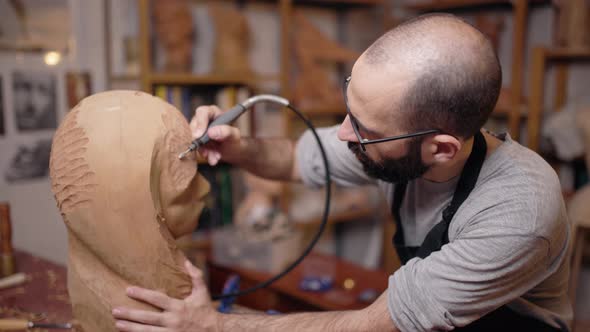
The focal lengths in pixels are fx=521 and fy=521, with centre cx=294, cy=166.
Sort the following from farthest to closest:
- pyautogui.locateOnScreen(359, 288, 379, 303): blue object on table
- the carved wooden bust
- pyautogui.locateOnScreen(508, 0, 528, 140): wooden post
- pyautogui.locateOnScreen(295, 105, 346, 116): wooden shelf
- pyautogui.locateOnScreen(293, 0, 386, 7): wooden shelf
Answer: pyautogui.locateOnScreen(293, 0, 386, 7): wooden shelf → pyautogui.locateOnScreen(295, 105, 346, 116): wooden shelf → pyautogui.locateOnScreen(508, 0, 528, 140): wooden post → pyautogui.locateOnScreen(359, 288, 379, 303): blue object on table → the carved wooden bust

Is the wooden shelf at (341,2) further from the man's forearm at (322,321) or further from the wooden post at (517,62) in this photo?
the man's forearm at (322,321)

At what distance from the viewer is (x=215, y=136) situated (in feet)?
4.35

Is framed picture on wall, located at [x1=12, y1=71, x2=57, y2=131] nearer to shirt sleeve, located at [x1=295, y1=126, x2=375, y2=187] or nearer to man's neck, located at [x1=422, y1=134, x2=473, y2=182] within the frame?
shirt sleeve, located at [x1=295, y1=126, x2=375, y2=187]

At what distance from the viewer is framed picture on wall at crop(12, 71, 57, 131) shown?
235cm

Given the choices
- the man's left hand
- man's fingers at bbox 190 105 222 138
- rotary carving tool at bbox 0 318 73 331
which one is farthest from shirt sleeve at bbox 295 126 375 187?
rotary carving tool at bbox 0 318 73 331

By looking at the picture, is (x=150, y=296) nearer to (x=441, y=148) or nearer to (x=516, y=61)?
(x=441, y=148)

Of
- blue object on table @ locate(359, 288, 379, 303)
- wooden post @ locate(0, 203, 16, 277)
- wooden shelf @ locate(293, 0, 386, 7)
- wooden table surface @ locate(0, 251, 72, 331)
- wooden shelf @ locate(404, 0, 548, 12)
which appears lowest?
blue object on table @ locate(359, 288, 379, 303)

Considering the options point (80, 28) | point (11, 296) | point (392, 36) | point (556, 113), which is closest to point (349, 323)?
point (392, 36)

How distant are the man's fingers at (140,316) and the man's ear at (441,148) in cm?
68

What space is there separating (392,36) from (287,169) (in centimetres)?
67

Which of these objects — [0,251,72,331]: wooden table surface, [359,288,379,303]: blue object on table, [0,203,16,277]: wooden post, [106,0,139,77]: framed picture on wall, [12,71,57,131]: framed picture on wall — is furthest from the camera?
[106,0,139,77]: framed picture on wall

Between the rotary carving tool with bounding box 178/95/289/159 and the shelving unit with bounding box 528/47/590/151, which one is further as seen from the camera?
the shelving unit with bounding box 528/47/590/151

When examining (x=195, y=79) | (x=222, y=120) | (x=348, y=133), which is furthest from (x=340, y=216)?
(x=348, y=133)

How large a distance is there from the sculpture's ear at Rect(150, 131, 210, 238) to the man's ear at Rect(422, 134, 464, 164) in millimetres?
554
